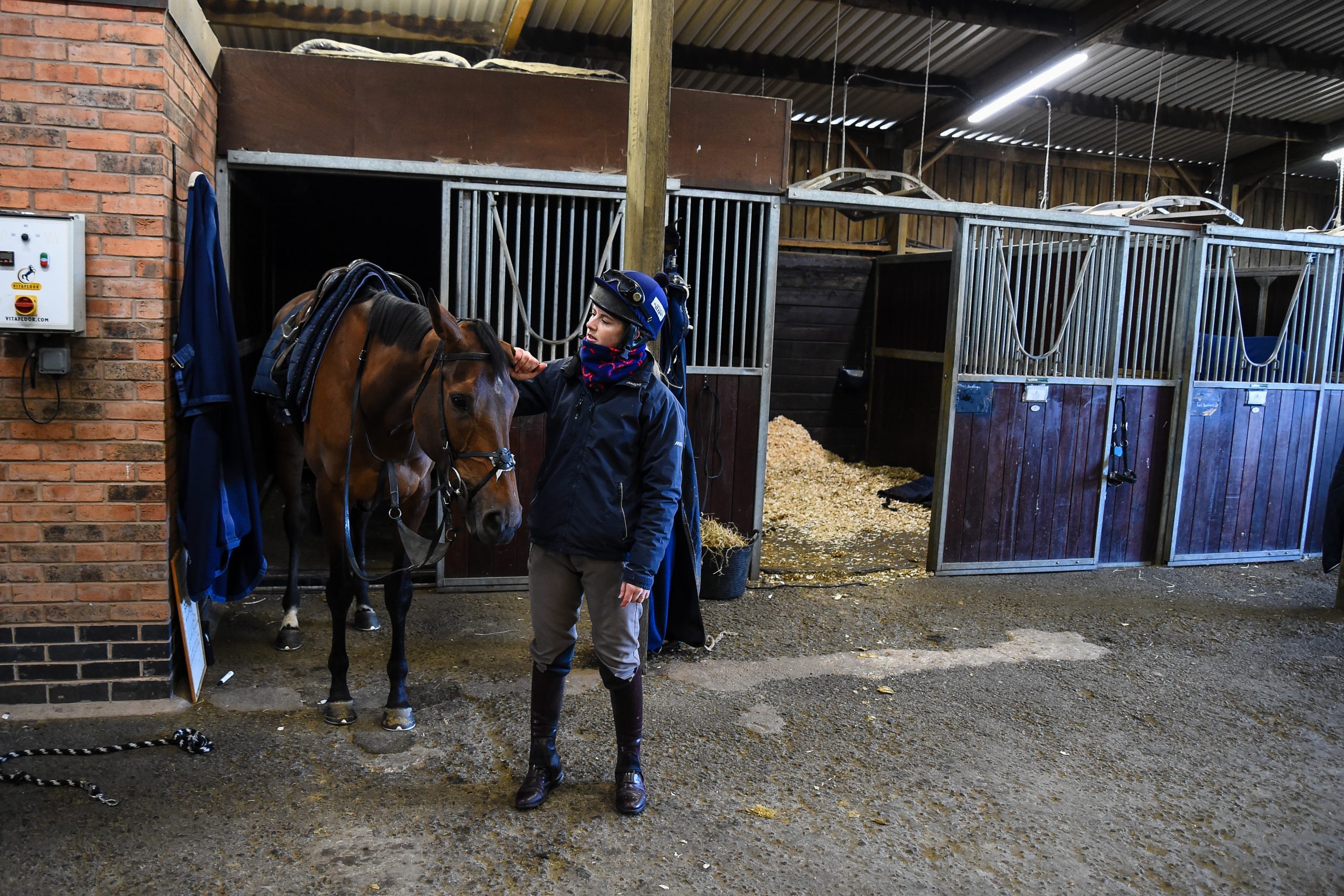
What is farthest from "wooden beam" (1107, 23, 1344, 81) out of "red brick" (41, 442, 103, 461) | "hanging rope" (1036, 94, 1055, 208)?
"red brick" (41, 442, 103, 461)

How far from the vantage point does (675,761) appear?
3.06 metres

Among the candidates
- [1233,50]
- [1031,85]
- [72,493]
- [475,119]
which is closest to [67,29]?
[72,493]

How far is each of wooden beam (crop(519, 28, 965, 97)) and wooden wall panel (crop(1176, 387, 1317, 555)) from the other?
4588 mm

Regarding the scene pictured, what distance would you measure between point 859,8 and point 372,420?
601 centimetres

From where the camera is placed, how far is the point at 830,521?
7113mm

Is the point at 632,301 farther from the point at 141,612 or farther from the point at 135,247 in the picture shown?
the point at 141,612

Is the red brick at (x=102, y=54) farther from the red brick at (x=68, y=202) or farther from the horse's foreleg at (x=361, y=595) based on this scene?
the horse's foreleg at (x=361, y=595)

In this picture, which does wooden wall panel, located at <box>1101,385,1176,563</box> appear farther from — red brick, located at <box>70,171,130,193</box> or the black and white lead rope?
red brick, located at <box>70,171,130,193</box>

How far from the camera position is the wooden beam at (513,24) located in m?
5.82

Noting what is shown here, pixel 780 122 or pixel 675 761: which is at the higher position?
pixel 780 122

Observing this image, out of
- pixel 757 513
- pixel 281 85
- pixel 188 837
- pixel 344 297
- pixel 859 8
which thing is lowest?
pixel 188 837

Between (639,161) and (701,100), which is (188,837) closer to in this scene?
(639,161)

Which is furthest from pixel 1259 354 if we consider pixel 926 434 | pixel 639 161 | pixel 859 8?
pixel 639 161

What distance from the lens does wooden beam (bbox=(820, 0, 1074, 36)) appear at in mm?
7048
